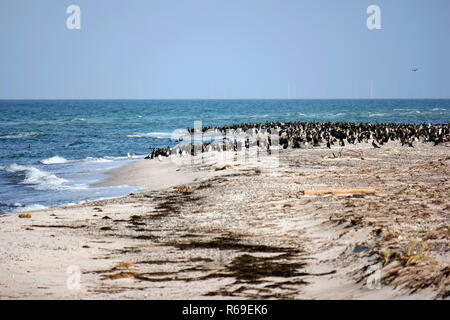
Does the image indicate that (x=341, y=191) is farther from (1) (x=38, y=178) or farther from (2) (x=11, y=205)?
(1) (x=38, y=178)

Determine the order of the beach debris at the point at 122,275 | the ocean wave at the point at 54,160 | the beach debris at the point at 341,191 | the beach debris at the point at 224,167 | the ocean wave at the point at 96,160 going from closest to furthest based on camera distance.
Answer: the beach debris at the point at 122,275 < the beach debris at the point at 341,191 < the beach debris at the point at 224,167 < the ocean wave at the point at 96,160 < the ocean wave at the point at 54,160

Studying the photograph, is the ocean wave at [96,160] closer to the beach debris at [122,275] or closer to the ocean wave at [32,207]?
the ocean wave at [32,207]

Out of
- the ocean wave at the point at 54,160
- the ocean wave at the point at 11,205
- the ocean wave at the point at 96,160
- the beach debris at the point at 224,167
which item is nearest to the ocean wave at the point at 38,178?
the ocean wave at the point at 11,205

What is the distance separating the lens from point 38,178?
2369 cm

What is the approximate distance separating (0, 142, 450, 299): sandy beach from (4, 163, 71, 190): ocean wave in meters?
6.43

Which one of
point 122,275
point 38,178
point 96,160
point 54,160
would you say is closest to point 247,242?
point 122,275

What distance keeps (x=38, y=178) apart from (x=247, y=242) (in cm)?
1693

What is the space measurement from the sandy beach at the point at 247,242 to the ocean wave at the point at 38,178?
21.1 ft

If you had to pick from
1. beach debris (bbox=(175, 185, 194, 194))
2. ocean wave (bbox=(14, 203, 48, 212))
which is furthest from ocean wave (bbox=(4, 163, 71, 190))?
beach debris (bbox=(175, 185, 194, 194))

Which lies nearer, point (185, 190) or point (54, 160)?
point (185, 190)

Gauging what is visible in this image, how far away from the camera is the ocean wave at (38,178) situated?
20984mm

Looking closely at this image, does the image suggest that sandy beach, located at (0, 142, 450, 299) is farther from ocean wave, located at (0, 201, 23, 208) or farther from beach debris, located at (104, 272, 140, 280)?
ocean wave, located at (0, 201, 23, 208)

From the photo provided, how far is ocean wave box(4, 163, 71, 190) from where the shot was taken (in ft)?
68.8

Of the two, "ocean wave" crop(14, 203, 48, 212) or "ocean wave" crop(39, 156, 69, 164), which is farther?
"ocean wave" crop(39, 156, 69, 164)
